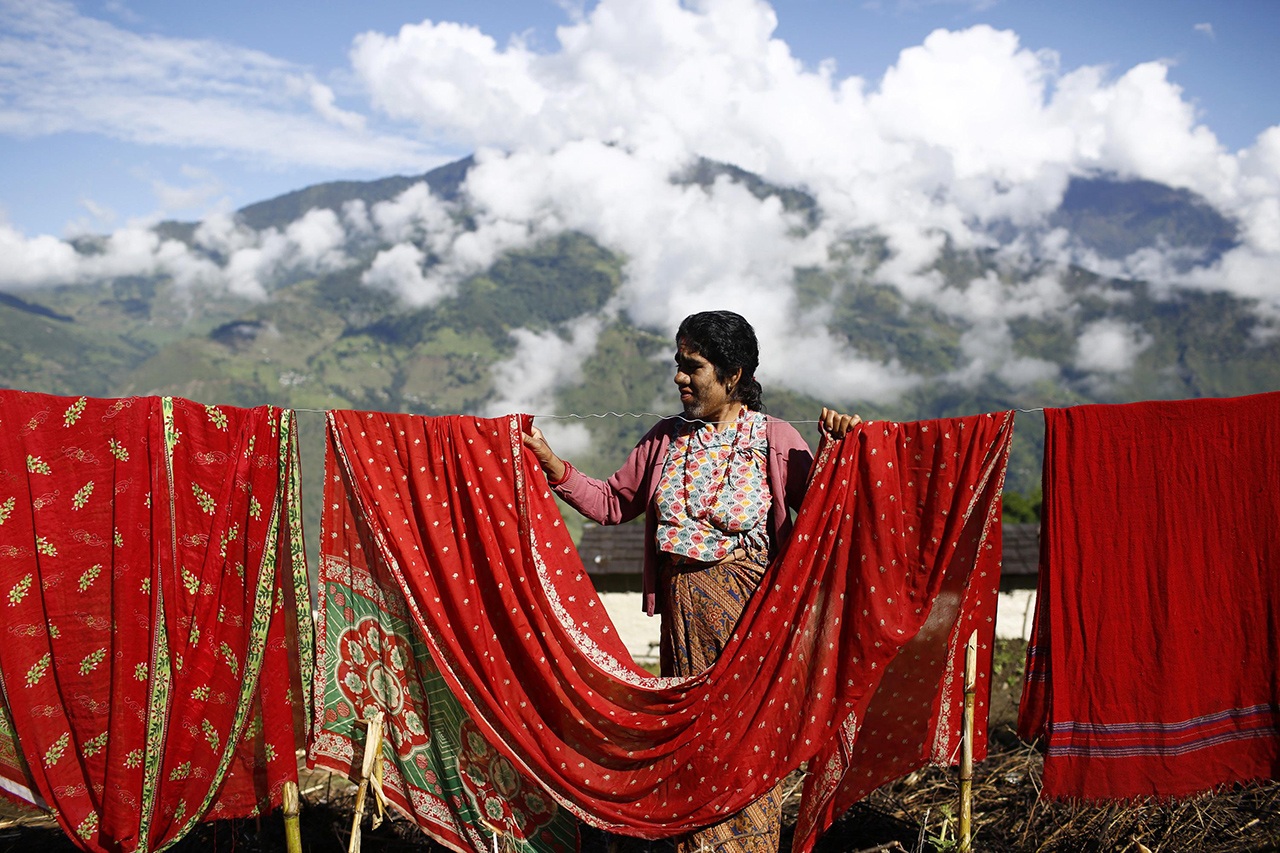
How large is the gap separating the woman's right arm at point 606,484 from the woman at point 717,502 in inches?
0.6

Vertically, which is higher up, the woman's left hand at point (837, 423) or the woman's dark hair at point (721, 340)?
the woman's dark hair at point (721, 340)

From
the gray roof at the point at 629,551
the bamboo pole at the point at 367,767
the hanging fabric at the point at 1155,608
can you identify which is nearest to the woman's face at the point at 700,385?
the hanging fabric at the point at 1155,608

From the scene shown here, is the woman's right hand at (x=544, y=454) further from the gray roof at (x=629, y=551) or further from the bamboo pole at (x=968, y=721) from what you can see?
the gray roof at (x=629, y=551)

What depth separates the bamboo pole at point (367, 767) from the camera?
3.47m

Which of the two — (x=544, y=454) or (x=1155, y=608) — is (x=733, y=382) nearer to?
(x=544, y=454)

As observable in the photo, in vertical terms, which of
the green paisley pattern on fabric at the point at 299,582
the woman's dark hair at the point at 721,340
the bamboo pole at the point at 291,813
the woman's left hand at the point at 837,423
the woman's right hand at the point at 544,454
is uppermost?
the woman's dark hair at the point at 721,340

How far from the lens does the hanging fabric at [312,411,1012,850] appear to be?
3.40m

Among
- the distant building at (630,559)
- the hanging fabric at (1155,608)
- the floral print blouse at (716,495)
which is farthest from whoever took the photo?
the distant building at (630,559)

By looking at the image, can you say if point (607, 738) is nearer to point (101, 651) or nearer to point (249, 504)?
point (249, 504)

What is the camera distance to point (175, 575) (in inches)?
135

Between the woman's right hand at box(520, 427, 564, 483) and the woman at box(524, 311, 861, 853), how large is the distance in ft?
0.06

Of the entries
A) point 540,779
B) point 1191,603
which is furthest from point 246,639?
point 1191,603

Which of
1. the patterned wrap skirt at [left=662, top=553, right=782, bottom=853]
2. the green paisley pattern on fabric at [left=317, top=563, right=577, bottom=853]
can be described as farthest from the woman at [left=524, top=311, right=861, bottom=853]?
the green paisley pattern on fabric at [left=317, top=563, right=577, bottom=853]

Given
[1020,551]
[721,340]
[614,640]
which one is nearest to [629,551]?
[1020,551]
